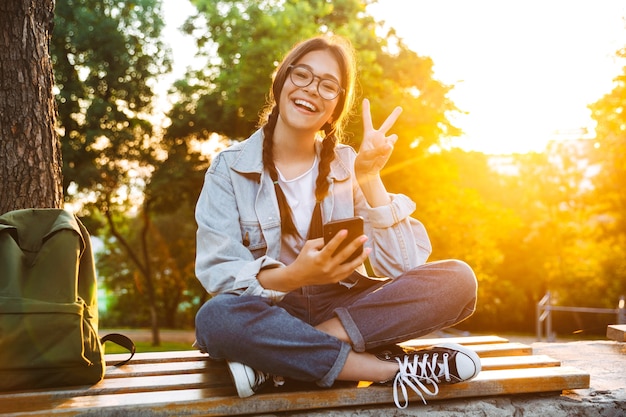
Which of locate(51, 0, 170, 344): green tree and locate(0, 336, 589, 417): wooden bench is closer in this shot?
locate(0, 336, 589, 417): wooden bench

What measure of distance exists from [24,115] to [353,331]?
2.32 meters

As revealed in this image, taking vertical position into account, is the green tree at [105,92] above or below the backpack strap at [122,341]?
above

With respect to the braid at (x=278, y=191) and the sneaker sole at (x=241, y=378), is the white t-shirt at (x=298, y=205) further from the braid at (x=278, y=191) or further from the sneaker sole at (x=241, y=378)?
the sneaker sole at (x=241, y=378)

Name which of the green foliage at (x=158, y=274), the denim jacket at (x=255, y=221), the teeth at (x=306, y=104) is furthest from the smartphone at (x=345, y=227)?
the green foliage at (x=158, y=274)

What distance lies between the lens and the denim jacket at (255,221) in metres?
2.70

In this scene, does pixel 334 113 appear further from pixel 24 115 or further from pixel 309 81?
pixel 24 115

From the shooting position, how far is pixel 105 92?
51.4 ft

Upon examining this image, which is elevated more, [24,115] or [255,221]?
[24,115]

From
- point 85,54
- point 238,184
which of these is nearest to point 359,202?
point 238,184

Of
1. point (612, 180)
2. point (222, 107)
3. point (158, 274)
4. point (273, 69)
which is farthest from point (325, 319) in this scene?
point (158, 274)

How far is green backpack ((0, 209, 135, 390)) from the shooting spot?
2465 mm

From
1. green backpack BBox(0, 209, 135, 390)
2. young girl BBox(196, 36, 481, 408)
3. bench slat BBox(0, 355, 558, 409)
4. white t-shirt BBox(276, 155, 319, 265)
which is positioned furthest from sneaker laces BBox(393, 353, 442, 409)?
green backpack BBox(0, 209, 135, 390)

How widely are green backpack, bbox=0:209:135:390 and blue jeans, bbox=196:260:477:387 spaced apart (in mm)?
500

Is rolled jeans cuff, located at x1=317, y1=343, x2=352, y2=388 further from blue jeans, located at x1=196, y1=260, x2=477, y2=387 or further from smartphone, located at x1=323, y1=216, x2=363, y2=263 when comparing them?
smartphone, located at x1=323, y1=216, x2=363, y2=263
